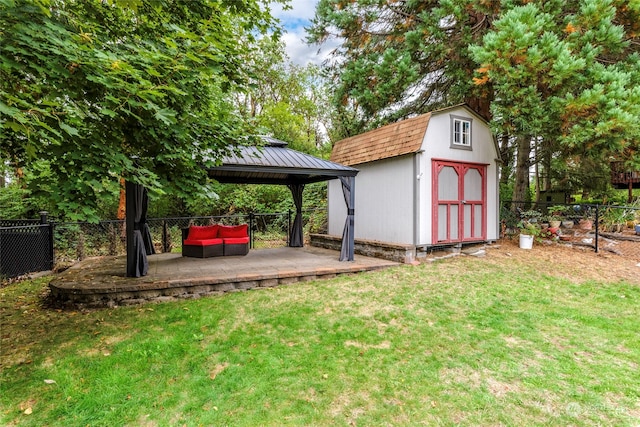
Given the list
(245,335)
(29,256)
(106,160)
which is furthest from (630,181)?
(29,256)

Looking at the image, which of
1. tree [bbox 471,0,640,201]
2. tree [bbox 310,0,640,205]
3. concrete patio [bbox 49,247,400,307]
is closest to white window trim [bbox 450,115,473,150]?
tree [bbox 310,0,640,205]

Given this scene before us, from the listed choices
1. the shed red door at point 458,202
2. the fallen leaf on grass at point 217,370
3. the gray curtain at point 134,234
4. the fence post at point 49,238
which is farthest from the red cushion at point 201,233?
the shed red door at point 458,202

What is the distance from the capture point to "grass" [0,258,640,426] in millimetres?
2400

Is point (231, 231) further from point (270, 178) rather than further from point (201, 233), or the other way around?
point (270, 178)

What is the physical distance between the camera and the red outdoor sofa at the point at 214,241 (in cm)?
720

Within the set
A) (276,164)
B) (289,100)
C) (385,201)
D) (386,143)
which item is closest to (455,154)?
(386,143)


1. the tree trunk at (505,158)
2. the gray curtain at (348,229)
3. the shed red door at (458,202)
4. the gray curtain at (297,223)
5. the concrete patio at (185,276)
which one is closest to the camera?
the concrete patio at (185,276)

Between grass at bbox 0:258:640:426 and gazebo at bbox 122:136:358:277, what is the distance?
124 cm

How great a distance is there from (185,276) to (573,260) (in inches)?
302

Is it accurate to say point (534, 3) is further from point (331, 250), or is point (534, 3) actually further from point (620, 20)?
point (331, 250)

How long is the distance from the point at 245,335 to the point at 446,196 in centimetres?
569

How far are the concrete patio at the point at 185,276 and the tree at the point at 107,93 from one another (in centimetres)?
176

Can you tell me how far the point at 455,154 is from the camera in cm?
761

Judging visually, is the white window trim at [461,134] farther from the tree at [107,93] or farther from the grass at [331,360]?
the tree at [107,93]
